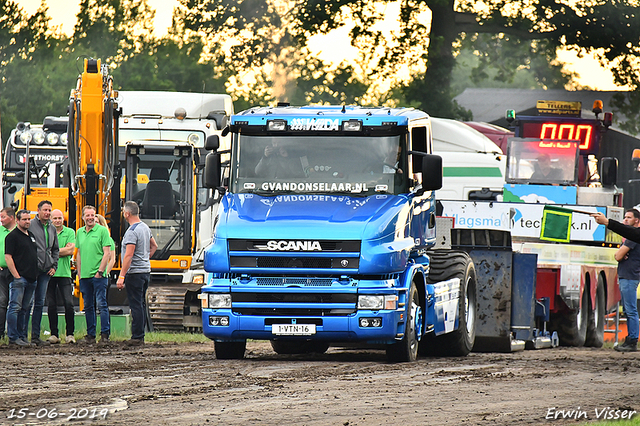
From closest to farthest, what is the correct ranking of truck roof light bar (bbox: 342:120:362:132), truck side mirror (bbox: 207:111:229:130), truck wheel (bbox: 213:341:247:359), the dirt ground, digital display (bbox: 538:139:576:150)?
1. the dirt ground
2. truck roof light bar (bbox: 342:120:362:132)
3. truck wheel (bbox: 213:341:247:359)
4. truck side mirror (bbox: 207:111:229:130)
5. digital display (bbox: 538:139:576:150)

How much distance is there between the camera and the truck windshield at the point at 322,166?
13.7 meters

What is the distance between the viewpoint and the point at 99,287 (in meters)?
16.8

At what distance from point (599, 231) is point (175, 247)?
7391mm

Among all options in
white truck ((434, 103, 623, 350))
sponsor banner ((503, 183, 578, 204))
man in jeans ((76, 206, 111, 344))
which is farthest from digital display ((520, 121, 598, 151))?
man in jeans ((76, 206, 111, 344))

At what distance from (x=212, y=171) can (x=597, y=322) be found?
8916 millimetres

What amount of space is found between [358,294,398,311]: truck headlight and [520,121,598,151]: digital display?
42.3 ft

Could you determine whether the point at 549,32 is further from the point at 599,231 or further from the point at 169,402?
the point at 169,402

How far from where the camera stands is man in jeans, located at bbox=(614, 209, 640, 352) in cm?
1712

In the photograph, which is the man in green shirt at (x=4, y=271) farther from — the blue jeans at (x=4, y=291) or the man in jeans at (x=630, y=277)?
the man in jeans at (x=630, y=277)

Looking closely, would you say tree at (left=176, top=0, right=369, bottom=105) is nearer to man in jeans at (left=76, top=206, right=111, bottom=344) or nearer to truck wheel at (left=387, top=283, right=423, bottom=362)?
man in jeans at (left=76, top=206, right=111, bottom=344)

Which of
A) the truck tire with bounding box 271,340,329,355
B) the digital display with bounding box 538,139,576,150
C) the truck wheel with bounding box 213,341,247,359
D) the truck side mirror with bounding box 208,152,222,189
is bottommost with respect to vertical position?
the truck tire with bounding box 271,340,329,355

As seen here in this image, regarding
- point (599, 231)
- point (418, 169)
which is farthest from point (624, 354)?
point (418, 169)

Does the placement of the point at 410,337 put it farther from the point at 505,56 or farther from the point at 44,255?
the point at 505,56

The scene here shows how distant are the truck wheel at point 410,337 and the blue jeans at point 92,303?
191 inches
